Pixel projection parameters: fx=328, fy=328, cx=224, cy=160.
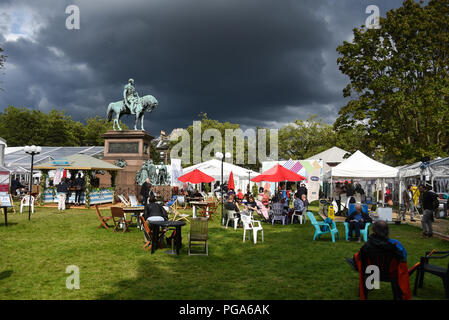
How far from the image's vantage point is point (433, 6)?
68.7 feet

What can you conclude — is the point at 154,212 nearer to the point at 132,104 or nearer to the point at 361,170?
the point at 361,170

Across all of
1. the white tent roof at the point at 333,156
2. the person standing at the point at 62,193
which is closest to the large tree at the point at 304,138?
the white tent roof at the point at 333,156

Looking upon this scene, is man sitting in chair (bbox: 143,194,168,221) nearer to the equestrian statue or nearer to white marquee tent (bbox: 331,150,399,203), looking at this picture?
white marquee tent (bbox: 331,150,399,203)

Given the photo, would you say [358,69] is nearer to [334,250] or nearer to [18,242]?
[334,250]

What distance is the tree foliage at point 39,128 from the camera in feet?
166

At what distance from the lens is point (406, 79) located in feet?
69.8

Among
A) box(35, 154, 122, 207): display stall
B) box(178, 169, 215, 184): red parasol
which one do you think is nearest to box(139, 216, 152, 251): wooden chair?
box(178, 169, 215, 184): red parasol

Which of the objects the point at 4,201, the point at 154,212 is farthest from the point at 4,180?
the point at 154,212

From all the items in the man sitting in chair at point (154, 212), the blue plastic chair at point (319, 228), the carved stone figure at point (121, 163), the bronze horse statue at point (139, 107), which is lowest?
the blue plastic chair at point (319, 228)

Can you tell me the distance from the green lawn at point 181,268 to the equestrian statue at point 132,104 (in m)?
13.5

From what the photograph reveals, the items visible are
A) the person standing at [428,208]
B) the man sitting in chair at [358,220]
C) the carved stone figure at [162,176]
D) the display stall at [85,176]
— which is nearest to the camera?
the man sitting in chair at [358,220]

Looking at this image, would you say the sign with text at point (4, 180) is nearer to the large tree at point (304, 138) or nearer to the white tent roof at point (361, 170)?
the white tent roof at point (361, 170)
